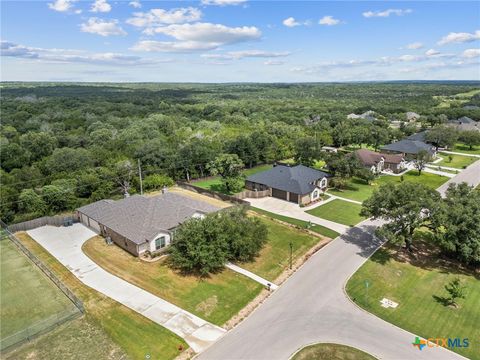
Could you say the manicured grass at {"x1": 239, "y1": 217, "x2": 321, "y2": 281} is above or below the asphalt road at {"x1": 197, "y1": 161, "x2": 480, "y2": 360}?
above

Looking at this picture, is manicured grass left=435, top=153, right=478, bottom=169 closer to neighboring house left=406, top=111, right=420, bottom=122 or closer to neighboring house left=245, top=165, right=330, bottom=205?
neighboring house left=245, top=165, right=330, bottom=205

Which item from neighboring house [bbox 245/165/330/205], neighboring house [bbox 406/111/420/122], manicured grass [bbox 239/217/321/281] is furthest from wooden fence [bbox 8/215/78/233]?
neighboring house [bbox 406/111/420/122]

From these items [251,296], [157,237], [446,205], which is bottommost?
[251,296]

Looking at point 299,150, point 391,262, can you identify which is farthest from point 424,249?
point 299,150

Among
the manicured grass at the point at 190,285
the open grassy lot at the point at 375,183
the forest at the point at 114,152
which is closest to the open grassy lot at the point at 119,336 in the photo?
the manicured grass at the point at 190,285

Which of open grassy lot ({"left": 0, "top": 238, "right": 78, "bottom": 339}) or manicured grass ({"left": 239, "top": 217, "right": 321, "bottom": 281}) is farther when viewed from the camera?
manicured grass ({"left": 239, "top": 217, "right": 321, "bottom": 281})

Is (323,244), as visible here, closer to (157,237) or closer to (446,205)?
(446,205)
